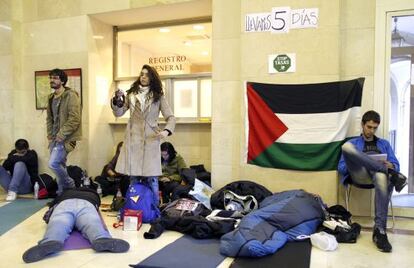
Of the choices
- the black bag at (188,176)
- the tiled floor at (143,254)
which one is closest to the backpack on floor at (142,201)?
the tiled floor at (143,254)

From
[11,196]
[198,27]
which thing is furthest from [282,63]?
[11,196]

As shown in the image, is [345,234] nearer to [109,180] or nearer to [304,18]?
[304,18]

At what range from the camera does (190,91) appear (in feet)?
16.9

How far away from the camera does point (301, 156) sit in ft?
13.1

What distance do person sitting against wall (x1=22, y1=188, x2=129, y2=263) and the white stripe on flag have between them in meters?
2.05

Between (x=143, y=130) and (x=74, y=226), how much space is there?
3.62ft

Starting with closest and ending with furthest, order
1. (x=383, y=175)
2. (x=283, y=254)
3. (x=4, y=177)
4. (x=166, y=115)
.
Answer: (x=283, y=254)
(x=383, y=175)
(x=166, y=115)
(x=4, y=177)

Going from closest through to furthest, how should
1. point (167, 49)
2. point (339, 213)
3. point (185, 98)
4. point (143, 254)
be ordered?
point (143, 254) → point (339, 213) → point (185, 98) → point (167, 49)

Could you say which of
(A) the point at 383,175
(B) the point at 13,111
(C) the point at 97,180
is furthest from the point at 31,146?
(A) the point at 383,175

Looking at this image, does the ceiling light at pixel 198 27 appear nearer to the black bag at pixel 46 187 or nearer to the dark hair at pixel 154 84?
the dark hair at pixel 154 84

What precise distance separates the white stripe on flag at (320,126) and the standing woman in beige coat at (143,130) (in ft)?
4.14

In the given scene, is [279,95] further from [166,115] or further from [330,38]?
[166,115]

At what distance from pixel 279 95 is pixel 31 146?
3.60 m

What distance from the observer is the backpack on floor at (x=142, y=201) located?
3465 mm
